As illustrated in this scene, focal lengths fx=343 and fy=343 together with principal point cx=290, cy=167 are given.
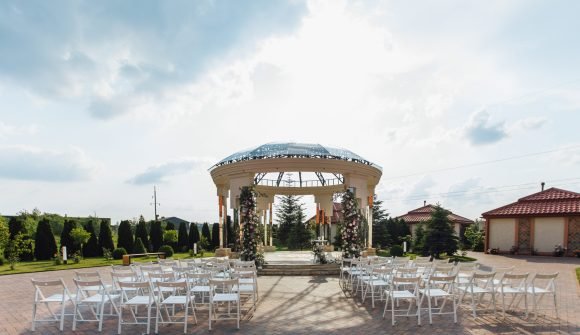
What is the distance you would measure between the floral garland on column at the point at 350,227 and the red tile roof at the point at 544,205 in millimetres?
13220

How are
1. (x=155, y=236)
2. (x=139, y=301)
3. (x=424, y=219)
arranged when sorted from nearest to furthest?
(x=139, y=301) < (x=155, y=236) < (x=424, y=219)

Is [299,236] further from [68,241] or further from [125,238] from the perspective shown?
[68,241]

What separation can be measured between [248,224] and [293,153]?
9.96ft

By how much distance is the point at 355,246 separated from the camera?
484 inches

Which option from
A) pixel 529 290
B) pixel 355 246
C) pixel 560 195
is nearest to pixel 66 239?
pixel 355 246

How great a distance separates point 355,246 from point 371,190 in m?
4.86

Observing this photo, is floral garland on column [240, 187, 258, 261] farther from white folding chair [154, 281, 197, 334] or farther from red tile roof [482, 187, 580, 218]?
red tile roof [482, 187, 580, 218]

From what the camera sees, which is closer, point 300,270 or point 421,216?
point 300,270

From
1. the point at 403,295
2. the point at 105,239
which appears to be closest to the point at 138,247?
the point at 105,239

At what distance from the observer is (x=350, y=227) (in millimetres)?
12398

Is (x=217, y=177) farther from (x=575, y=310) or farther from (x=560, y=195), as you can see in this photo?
(x=560, y=195)

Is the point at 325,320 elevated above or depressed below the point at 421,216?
above

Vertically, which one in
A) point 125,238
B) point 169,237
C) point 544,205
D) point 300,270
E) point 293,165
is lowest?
point 169,237

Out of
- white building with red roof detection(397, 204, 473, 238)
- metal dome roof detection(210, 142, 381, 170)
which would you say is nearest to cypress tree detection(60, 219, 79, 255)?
metal dome roof detection(210, 142, 381, 170)
